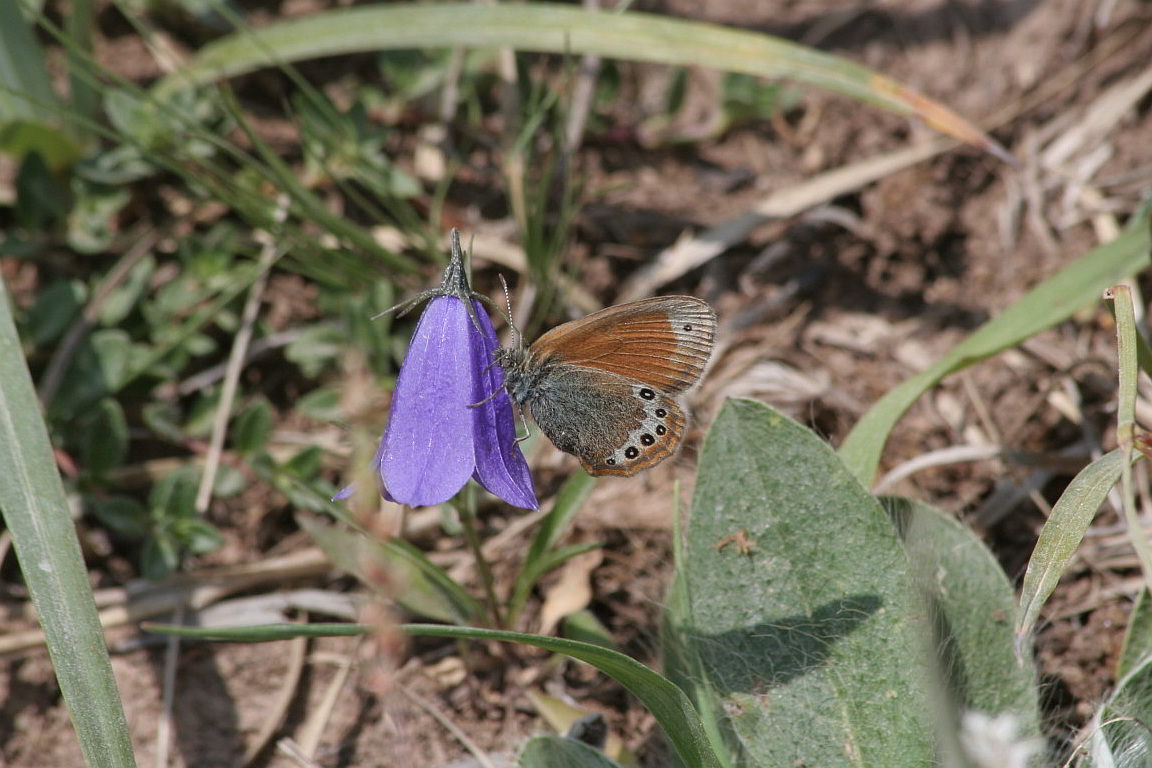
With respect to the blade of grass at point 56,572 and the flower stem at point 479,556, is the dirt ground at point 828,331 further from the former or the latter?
the blade of grass at point 56,572

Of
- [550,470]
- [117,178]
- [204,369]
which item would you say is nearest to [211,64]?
[117,178]

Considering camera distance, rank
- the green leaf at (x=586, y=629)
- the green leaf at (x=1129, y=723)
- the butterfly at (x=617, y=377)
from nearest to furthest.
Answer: the green leaf at (x=1129, y=723) < the butterfly at (x=617, y=377) < the green leaf at (x=586, y=629)

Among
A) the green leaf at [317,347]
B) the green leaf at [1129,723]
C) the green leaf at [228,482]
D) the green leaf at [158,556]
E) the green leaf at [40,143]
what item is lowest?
the green leaf at [1129,723]

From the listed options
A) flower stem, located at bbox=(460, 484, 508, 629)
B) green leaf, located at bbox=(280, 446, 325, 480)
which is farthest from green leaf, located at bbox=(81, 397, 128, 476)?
flower stem, located at bbox=(460, 484, 508, 629)

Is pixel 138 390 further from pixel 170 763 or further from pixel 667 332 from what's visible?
pixel 667 332

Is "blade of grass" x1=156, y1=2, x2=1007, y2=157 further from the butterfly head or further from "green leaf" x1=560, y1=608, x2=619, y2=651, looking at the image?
"green leaf" x1=560, y1=608, x2=619, y2=651

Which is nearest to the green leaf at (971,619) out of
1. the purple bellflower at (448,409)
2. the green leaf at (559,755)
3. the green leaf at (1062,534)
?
the green leaf at (1062,534)

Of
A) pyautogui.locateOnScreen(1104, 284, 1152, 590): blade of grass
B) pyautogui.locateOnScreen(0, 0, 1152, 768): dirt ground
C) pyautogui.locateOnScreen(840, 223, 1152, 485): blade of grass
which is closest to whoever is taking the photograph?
pyautogui.locateOnScreen(1104, 284, 1152, 590): blade of grass
